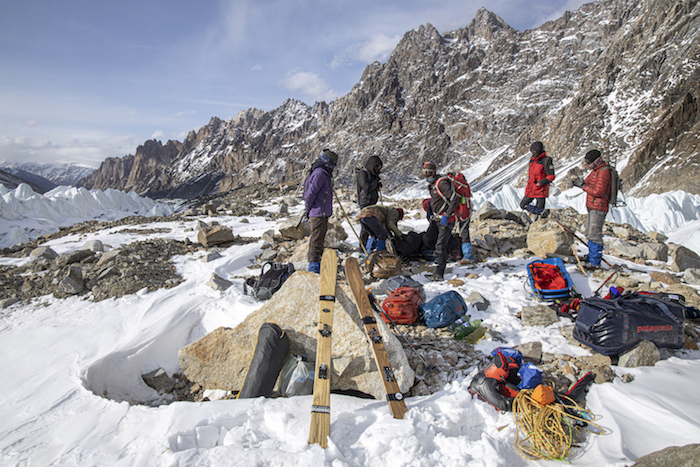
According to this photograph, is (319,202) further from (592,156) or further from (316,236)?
(592,156)

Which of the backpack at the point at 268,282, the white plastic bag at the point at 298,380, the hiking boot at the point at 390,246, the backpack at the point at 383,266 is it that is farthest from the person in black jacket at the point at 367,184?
the white plastic bag at the point at 298,380

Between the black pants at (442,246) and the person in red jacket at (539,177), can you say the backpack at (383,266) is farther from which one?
the person in red jacket at (539,177)

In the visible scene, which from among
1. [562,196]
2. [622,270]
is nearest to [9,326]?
[622,270]

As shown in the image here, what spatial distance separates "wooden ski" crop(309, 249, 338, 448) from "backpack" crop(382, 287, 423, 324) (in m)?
1.35

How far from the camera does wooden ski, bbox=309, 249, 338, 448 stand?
2350mm

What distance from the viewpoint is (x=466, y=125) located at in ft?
326

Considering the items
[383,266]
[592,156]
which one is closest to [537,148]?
[592,156]

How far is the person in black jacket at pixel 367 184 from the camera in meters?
6.85

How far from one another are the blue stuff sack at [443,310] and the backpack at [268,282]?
2.37 meters

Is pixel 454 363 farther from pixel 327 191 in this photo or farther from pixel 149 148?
pixel 149 148

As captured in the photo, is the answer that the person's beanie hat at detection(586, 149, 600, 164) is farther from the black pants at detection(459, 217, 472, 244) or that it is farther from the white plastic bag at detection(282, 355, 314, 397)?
the white plastic bag at detection(282, 355, 314, 397)

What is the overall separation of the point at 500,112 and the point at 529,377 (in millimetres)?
111152

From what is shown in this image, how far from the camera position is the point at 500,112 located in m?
96.5

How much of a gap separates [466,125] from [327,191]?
10660cm
